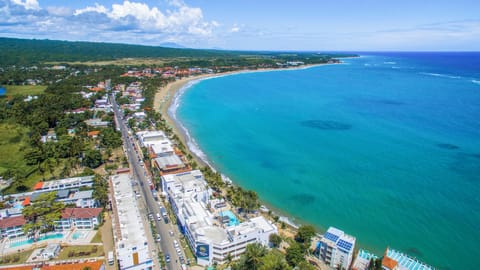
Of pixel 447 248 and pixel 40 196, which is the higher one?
pixel 40 196

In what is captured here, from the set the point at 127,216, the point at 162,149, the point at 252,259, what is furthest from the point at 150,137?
the point at 252,259

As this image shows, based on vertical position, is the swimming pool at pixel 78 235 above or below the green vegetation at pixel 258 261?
below

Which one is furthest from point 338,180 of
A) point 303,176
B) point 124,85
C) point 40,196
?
point 124,85

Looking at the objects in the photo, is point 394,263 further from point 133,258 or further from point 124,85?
point 124,85

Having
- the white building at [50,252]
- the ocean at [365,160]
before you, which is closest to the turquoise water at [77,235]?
the white building at [50,252]

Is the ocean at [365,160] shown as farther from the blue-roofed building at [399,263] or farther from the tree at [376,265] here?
the tree at [376,265]

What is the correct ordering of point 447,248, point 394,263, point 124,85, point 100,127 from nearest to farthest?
point 394,263, point 447,248, point 100,127, point 124,85
